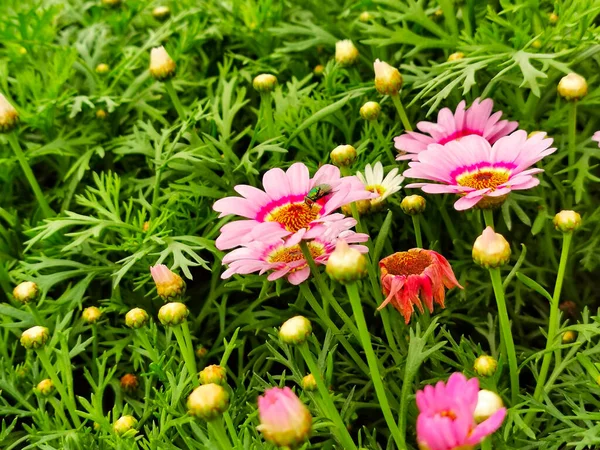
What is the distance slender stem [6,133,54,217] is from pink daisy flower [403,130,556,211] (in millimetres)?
703

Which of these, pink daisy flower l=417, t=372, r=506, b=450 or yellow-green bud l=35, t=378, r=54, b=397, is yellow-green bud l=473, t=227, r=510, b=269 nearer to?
pink daisy flower l=417, t=372, r=506, b=450

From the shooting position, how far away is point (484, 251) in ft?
2.64

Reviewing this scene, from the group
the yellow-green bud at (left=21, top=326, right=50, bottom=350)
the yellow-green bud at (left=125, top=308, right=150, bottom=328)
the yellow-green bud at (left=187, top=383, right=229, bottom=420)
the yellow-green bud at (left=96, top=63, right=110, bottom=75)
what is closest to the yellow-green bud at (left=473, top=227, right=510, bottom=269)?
the yellow-green bud at (left=187, top=383, right=229, bottom=420)

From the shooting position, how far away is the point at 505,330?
33.2 inches

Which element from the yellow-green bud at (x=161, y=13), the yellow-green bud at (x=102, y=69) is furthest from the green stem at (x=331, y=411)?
the yellow-green bud at (x=161, y=13)

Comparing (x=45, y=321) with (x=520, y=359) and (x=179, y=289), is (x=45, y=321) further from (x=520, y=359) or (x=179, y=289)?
(x=520, y=359)

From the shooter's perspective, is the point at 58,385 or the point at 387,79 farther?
the point at 387,79

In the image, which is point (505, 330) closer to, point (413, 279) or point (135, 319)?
point (413, 279)

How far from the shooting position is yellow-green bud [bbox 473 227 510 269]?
0.80 metres

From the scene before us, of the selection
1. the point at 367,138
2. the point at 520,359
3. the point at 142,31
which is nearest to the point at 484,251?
the point at 520,359

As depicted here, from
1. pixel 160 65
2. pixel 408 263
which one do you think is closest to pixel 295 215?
pixel 408 263

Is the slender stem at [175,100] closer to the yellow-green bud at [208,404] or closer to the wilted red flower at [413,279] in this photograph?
the wilted red flower at [413,279]

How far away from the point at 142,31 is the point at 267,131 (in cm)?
70

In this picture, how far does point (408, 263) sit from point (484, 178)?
0.54 ft
